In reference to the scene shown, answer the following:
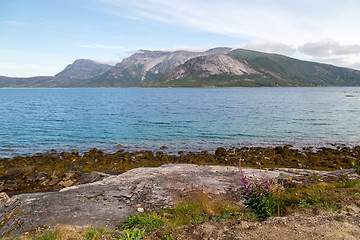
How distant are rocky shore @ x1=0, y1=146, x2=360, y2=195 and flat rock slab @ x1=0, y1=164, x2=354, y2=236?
4.98 metres

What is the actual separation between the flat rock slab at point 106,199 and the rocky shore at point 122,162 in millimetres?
4982

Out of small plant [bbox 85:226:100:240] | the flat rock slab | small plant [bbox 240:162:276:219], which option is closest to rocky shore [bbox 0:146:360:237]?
the flat rock slab

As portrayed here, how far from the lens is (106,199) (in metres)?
10.0

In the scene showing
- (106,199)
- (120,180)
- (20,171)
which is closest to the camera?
(106,199)

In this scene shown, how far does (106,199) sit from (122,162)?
12.5 m

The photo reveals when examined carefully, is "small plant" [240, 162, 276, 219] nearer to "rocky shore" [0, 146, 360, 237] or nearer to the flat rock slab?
the flat rock slab

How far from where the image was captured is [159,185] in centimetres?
1146

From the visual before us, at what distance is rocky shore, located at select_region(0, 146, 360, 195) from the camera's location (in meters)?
17.2

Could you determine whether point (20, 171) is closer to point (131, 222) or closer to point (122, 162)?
point (122, 162)

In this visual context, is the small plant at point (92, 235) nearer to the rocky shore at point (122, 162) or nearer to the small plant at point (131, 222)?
the small plant at point (131, 222)

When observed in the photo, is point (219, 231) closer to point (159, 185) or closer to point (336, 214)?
point (336, 214)

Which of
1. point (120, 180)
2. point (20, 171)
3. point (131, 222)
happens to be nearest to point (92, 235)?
point (131, 222)

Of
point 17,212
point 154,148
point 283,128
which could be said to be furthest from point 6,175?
point 283,128

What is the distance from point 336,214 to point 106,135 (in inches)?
1345
